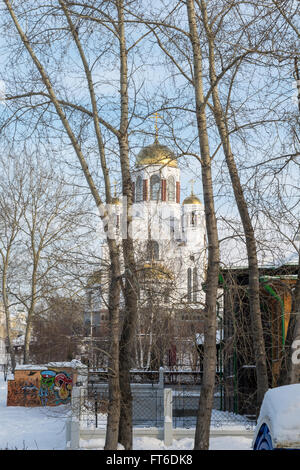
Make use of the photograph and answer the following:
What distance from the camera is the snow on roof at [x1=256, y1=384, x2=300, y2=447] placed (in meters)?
2.50

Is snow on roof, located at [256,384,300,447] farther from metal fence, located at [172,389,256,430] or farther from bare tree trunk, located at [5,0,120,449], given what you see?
metal fence, located at [172,389,256,430]

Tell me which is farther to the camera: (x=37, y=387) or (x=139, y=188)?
(x=37, y=387)

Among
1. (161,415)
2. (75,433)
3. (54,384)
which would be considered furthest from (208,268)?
(54,384)

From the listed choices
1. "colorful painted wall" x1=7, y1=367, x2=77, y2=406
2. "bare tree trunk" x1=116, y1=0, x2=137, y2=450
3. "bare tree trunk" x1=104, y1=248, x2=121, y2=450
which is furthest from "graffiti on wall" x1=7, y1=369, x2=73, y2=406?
"bare tree trunk" x1=104, y1=248, x2=121, y2=450

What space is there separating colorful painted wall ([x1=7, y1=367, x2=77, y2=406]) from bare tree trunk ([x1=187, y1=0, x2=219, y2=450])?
16.7m

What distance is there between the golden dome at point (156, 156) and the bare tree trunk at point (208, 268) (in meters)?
0.57

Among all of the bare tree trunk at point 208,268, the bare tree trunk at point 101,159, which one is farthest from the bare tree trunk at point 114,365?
the bare tree trunk at point 208,268

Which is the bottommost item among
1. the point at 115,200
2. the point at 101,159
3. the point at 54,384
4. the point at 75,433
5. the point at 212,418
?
the point at 75,433

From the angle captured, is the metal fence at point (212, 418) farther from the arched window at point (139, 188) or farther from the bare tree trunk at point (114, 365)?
the arched window at point (139, 188)

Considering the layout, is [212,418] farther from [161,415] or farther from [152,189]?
[152,189]

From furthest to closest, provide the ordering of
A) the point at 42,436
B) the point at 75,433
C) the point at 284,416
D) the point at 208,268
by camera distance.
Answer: the point at 42,436 → the point at 75,433 → the point at 208,268 → the point at 284,416

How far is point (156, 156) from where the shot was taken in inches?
333

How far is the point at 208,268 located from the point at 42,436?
8.76 metres

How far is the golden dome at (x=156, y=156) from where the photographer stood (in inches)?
326
